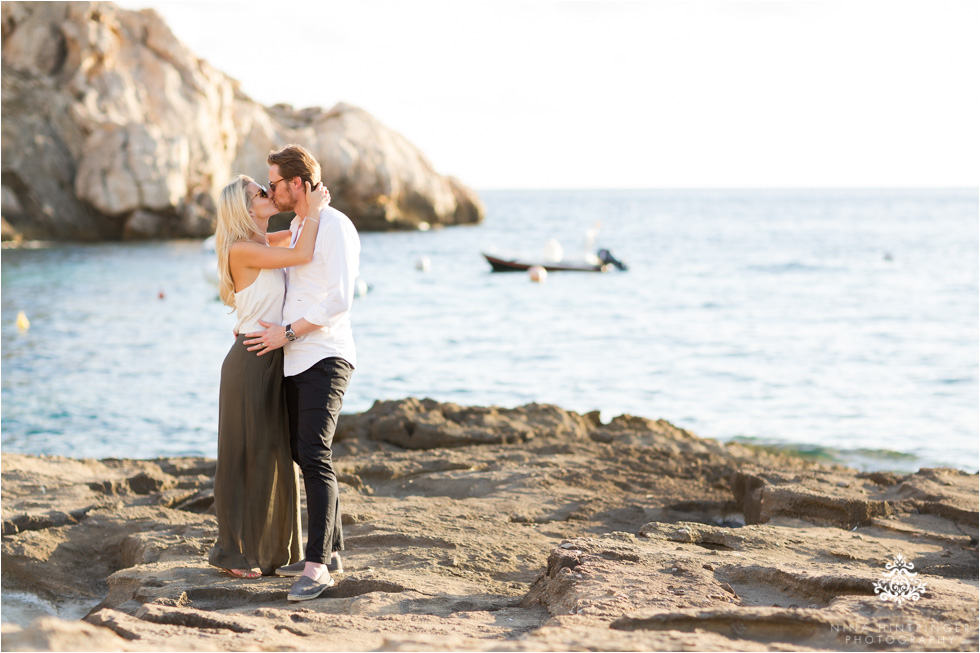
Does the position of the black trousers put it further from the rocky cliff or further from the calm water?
the rocky cliff

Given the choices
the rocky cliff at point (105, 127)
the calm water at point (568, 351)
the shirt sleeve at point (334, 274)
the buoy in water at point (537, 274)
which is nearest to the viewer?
the shirt sleeve at point (334, 274)

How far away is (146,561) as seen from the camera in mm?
4449

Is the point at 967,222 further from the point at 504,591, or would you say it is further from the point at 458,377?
the point at 504,591

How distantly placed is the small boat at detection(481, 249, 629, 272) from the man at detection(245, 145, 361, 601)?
25.1 m

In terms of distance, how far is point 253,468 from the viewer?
405 cm

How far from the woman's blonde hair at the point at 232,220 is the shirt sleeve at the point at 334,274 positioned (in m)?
0.41

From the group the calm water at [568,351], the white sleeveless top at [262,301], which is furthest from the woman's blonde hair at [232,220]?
the calm water at [568,351]

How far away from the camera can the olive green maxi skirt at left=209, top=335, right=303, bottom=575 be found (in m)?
3.99

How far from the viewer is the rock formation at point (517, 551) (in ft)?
9.05

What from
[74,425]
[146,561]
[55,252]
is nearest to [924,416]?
[146,561]

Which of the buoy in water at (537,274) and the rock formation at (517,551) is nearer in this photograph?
the rock formation at (517,551)

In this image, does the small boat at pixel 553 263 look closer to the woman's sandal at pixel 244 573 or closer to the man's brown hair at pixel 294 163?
the man's brown hair at pixel 294 163

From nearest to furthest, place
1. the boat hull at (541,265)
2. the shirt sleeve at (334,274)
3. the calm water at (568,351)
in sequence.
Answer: the shirt sleeve at (334,274)
the calm water at (568,351)
the boat hull at (541,265)

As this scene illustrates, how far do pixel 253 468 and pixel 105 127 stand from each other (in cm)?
3904
